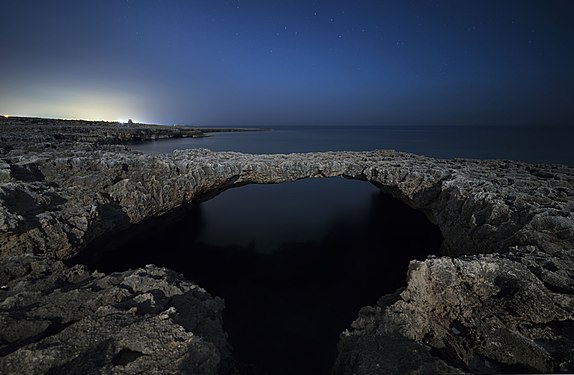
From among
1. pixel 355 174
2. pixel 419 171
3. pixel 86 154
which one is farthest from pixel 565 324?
pixel 86 154

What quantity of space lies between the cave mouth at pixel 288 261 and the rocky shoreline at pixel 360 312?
9.83ft

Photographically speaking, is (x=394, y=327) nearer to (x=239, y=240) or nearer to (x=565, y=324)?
(x=565, y=324)

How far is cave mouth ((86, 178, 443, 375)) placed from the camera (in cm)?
896

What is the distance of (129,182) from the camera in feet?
31.6

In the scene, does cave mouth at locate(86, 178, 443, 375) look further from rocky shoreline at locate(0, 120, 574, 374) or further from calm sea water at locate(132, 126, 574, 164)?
calm sea water at locate(132, 126, 574, 164)

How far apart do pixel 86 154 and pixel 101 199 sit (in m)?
3.43

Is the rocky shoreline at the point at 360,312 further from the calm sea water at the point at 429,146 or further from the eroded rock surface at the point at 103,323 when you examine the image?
the calm sea water at the point at 429,146

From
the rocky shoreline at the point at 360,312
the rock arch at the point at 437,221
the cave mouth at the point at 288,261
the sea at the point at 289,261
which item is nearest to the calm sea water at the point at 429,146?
the cave mouth at the point at 288,261

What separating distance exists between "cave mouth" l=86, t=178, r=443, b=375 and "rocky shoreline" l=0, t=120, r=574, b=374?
9.83 feet

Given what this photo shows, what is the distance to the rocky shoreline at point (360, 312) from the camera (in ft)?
12.1

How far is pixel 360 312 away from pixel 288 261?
310 inches

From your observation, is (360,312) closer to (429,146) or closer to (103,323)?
(103,323)

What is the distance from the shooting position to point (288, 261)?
42.8 ft

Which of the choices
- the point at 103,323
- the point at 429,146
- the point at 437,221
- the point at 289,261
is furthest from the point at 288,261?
the point at 429,146
